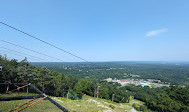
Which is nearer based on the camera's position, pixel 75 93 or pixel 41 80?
pixel 41 80

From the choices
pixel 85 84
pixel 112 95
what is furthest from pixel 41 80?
pixel 112 95

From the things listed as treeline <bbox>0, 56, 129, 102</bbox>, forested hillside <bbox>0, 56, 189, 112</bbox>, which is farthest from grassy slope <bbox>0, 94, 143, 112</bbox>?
forested hillside <bbox>0, 56, 189, 112</bbox>

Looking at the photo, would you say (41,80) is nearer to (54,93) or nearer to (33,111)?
Result: (54,93)

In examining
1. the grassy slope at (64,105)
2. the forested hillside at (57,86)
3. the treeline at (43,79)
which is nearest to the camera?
the grassy slope at (64,105)

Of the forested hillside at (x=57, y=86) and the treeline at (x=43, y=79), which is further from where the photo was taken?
the forested hillside at (x=57, y=86)

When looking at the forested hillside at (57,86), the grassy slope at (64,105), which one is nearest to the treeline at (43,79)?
the forested hillside at (57,86)

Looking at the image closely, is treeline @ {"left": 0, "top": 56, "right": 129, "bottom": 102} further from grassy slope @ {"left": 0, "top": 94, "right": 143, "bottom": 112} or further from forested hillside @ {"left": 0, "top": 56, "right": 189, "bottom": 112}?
grassy slope @ {"left": 0, "top": 94, "right": 143, "bottom": 112}

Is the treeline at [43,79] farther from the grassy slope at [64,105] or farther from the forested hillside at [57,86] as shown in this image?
the grassy slope at [64,105]

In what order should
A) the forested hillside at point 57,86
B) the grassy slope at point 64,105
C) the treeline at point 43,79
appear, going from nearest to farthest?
the grassy slope at point 64,105 < the treeline at point 43,79 < the forested hillside at point 57,86

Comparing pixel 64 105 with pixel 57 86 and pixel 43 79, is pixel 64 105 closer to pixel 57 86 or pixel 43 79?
pixel 43 79

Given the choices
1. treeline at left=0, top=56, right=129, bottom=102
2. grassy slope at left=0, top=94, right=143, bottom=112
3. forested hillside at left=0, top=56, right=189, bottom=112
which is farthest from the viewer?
forested hillside at left=0, top=56, right=189, bottom=112

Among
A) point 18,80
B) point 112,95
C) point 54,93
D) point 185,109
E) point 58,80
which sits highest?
point 18,80
